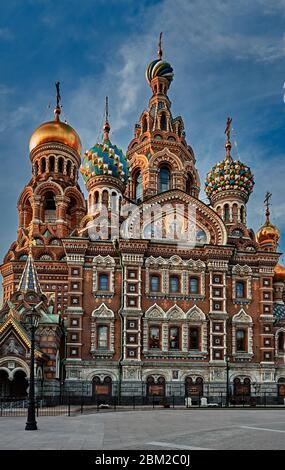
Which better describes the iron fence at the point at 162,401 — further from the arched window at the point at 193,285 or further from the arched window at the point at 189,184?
the arched window at the point at 189,184

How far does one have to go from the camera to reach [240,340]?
36.4 meters

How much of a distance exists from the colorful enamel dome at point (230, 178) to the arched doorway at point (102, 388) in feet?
58.4

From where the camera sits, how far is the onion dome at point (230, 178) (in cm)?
4344

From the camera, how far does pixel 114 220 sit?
38.3m

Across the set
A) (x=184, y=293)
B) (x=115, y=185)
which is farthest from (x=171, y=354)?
(x=115, y=185)

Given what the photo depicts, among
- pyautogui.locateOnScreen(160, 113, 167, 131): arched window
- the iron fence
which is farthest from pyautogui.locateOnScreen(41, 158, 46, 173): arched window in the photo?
the iron fence

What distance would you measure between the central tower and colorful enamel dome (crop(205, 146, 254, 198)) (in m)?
2.25

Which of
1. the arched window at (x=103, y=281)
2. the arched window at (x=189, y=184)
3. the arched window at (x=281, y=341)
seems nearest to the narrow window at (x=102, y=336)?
the arched window at (x=103, y=281)

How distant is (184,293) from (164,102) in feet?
63.0

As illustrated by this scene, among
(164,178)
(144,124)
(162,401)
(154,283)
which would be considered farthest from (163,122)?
(162,401)

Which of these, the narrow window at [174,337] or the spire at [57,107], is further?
the spire at [57,107]

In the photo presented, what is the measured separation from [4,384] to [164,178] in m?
21.0

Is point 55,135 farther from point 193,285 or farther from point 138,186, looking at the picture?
point 193,285
